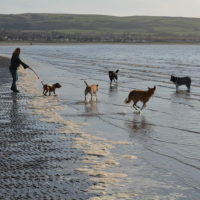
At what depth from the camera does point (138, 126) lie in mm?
11352

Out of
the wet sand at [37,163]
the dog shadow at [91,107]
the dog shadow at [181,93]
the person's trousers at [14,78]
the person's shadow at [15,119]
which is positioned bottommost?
the wet sand at [37,163]

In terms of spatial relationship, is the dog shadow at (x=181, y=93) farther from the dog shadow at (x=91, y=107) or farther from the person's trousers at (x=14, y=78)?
the person's trousers at (x=14, y=78)

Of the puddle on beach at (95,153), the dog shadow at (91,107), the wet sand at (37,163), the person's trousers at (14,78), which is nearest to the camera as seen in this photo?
the wet sand at (37,163)

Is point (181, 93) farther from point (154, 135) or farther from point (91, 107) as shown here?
point (154, 135)

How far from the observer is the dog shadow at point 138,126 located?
415 inches

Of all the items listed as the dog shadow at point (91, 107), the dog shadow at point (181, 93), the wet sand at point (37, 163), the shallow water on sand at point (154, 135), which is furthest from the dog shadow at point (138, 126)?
the dog shadow at point (181, 93)

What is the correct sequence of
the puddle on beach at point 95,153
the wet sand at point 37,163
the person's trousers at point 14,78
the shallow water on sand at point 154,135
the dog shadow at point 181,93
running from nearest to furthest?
the wet sand at point 37,163 < the puddle on beach at point 95,153 < the shallow water on sand at point 154,135 < the person's trousers at point 14,78 < the dog shadow at point 181,93

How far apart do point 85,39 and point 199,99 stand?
582 feet

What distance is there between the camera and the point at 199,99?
17688 mm

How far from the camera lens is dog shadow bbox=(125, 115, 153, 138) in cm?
1055

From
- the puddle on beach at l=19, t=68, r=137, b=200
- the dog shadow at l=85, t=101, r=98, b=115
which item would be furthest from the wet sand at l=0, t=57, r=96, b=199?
the dog shadow at l=85, t=101, r=98, b=115

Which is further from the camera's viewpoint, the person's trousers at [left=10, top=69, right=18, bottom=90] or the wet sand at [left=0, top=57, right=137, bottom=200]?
the person's trousers at [left=10, top=69, right=18, bottom=90]

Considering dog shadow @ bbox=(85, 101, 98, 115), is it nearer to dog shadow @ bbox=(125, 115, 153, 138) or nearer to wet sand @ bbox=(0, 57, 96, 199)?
dog shadow @ bbox=(125, 115, 153, 138)

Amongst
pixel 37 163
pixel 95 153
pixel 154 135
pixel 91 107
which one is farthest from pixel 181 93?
pixel 37 163
